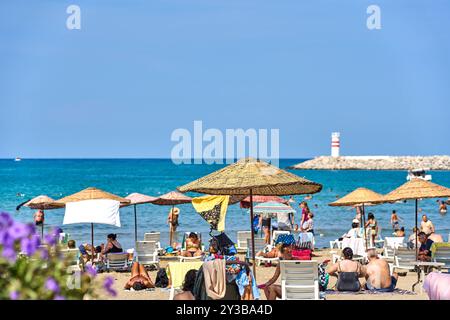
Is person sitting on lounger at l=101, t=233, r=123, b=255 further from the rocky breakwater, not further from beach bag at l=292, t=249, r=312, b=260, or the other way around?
the rocky breakwater

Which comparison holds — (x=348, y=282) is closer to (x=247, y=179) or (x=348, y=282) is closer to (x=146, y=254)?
(x=247, y=179)

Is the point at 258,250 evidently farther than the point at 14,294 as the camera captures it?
Yes

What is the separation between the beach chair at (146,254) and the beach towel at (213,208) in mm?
1553

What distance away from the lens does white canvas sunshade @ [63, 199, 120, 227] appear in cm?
1270

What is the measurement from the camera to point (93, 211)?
41.9 ft

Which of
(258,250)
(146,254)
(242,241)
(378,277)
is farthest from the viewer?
(242,241)

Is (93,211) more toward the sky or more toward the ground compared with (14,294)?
more toward the sky

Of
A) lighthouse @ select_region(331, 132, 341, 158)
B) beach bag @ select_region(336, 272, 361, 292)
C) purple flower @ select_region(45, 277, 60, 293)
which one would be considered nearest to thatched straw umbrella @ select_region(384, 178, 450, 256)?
beach bag @ select_region(336, 272, 361, 292)

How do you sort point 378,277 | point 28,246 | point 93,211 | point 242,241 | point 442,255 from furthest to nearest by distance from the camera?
1. point 242,241
2. point 93,211
3. point 442,255
4. point 378,277
5. point 28,246

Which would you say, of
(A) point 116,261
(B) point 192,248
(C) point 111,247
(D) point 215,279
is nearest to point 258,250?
(B) point 192,248

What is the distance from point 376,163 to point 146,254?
423ft

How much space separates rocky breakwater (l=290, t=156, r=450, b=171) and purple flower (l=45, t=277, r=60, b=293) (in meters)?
128
